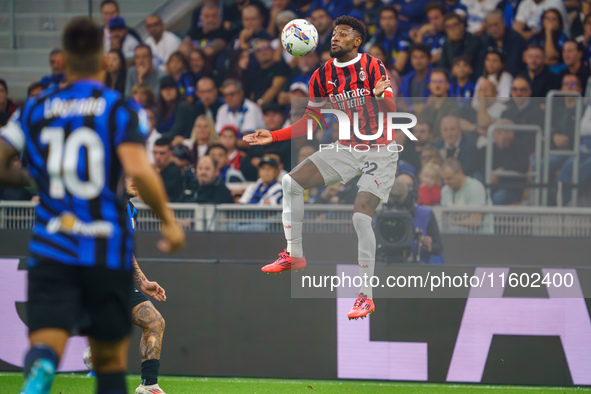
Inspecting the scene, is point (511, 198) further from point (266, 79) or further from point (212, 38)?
point (212, 38)

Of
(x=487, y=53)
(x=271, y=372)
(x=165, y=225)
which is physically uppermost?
(x=487, y=53)

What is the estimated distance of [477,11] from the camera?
11266mm

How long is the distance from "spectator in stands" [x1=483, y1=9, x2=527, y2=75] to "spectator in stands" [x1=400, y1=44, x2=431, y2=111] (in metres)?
0.86

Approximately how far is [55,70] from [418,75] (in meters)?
5.51

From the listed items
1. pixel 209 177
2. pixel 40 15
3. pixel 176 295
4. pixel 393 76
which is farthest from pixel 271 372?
pixel 40 15

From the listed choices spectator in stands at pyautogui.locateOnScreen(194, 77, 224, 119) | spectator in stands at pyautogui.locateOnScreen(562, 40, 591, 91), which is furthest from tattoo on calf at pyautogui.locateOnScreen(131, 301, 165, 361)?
spectator in stands at pyautogui.locateOnScreen(562, 40, 591, 91)

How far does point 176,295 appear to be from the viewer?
338 inches

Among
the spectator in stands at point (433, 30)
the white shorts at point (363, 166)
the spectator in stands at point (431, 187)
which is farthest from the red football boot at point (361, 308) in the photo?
the spectator in stands at point (433, 30)

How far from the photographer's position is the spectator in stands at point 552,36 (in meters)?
10.4

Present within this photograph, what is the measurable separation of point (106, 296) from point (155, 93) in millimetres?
8088

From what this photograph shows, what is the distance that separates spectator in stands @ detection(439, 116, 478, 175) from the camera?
898 centimetres

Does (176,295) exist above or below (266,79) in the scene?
below

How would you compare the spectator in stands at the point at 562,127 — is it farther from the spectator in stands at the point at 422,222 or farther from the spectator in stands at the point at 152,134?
the spectator in stands at the point at 152,134

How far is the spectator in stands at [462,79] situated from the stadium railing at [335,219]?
2431mm
